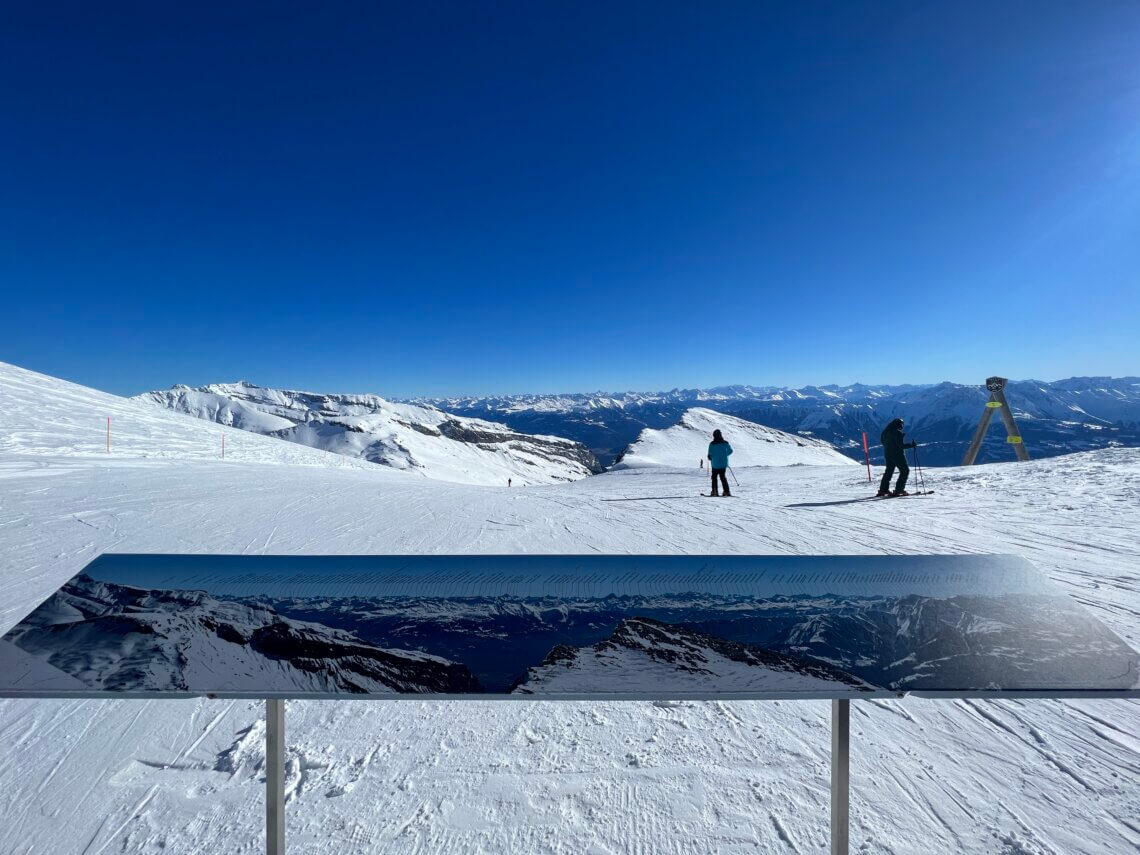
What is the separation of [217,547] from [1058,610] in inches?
374

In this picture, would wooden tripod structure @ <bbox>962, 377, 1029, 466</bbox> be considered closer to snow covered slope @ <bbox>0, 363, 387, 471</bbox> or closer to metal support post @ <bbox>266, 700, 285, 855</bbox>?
metal support post @ <bbox>266, 700, 285, 855</bbox>

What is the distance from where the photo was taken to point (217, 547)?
7.53 metres

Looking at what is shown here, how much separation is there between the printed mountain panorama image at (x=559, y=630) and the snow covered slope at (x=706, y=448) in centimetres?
3945

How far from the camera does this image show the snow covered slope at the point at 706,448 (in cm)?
5097

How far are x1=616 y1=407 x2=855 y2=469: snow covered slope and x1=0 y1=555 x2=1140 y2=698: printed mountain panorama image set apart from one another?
39.5 metres

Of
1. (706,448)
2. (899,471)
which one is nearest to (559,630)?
(899,471)

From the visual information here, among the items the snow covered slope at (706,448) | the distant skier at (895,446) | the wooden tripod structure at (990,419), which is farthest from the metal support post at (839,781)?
the snow covered slope at (706,448)

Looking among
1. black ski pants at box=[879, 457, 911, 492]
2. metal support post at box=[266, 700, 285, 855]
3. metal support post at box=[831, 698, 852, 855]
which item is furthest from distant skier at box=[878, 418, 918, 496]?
metal support post at box=[266, 700, 285, 855]

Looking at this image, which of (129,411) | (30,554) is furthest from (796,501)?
(129,411)

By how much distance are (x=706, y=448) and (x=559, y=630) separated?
7214 cm

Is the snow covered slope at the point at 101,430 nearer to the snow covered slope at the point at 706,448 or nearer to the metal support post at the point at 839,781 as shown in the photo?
the metal support post at the point at 839,781

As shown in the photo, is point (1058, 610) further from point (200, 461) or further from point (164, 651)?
point (200, 461)

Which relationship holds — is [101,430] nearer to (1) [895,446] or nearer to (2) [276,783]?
(2) [276,783]

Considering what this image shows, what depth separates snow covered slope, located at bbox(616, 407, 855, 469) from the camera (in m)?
51.0
